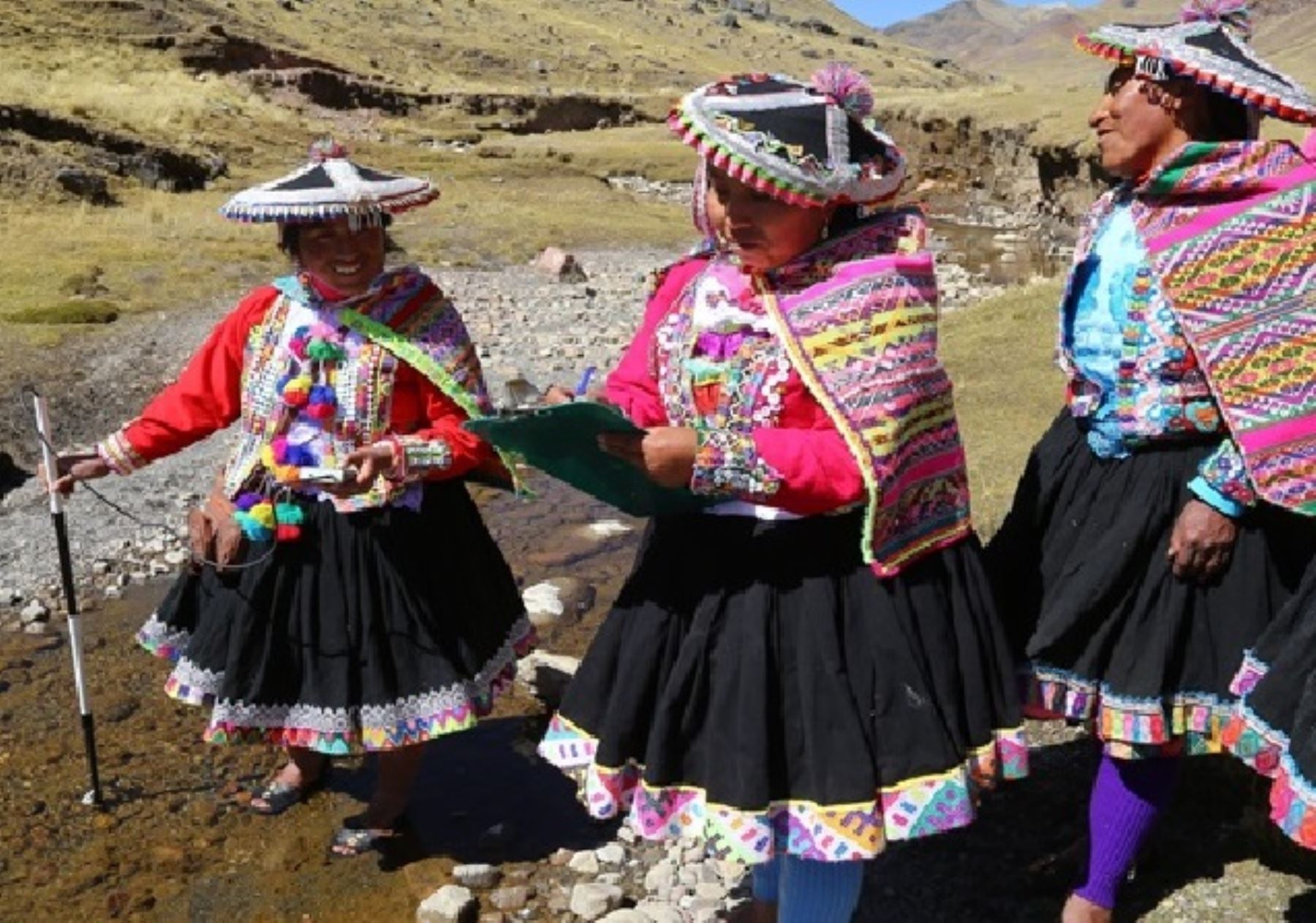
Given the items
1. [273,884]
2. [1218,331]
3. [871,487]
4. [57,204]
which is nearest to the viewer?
[871,487]

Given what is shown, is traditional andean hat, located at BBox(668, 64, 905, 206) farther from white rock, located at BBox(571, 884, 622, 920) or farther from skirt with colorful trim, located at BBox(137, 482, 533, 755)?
white rock, located at BBox(571, 884, 622, 920)

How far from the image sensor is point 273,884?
4.27 m

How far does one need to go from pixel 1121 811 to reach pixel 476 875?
2.05m

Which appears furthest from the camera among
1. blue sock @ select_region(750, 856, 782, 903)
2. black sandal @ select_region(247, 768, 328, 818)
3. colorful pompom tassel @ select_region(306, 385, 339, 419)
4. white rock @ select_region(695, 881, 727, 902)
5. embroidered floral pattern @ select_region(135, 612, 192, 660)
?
black sandal @ select_region(247, 768, 328, 818)

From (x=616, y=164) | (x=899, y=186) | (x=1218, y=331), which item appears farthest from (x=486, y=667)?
(x=616, y=164)

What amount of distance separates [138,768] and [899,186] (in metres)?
3.84

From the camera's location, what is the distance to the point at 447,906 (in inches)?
156

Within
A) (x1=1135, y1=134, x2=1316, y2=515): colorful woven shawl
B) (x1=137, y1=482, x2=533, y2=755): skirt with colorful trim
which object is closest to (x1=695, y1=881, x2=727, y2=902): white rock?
(x1=137, y1=482, x2=533, y2=755): skirt with colorful trim

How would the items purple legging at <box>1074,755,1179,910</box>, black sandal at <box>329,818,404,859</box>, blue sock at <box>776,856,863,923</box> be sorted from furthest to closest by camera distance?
black sandal at <box>329,818,404,859</box> < purple legging at <box>1074,755,1179,910</box> < blue sock at <box>776,856,863,923</box>

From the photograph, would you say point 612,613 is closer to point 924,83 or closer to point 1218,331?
point 1218,331

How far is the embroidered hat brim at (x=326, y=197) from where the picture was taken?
3.58 meters

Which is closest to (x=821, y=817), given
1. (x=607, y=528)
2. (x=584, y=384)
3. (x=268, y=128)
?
(x=584, y=384)

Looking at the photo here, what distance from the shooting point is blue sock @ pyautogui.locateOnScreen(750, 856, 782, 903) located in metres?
3.36

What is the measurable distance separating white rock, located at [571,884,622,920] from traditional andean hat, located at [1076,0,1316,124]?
2.75 m
